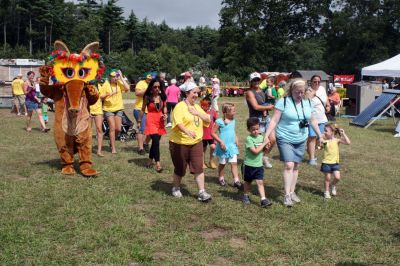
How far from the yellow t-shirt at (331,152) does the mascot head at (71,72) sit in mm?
3985

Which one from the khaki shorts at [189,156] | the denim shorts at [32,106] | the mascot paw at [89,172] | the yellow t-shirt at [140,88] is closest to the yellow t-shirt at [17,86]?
the denim shorts at [32,106]

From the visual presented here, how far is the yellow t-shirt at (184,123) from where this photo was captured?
6.42 metres

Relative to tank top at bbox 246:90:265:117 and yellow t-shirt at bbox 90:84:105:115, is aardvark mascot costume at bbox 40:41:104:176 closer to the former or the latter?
yellow t-shirt at bbox 90:84:105:115

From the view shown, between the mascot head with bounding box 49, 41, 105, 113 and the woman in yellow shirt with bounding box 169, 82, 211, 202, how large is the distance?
7.28ft

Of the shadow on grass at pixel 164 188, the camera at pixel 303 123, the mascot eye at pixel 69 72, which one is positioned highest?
the mascot eye at pixel 69 72

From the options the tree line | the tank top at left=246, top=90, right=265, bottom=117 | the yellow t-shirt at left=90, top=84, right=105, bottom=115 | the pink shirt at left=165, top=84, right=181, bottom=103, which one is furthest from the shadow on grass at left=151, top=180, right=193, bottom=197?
the tree line

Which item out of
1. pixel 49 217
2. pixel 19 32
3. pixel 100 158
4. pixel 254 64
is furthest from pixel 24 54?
pixel 49 217

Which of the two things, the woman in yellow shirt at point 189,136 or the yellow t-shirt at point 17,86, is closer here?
the woman in yellow shirt at point 189,136

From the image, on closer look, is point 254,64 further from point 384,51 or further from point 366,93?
point 366,93

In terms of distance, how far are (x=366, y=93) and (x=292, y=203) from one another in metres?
15.1

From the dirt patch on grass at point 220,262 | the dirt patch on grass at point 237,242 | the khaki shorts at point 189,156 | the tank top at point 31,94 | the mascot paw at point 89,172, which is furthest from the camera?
the tank top at point 31,94

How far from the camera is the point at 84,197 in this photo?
21.9 ft

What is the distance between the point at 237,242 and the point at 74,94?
4129 millimetres

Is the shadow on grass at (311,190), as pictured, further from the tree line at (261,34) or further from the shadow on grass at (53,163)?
the tree line at (261,34)
